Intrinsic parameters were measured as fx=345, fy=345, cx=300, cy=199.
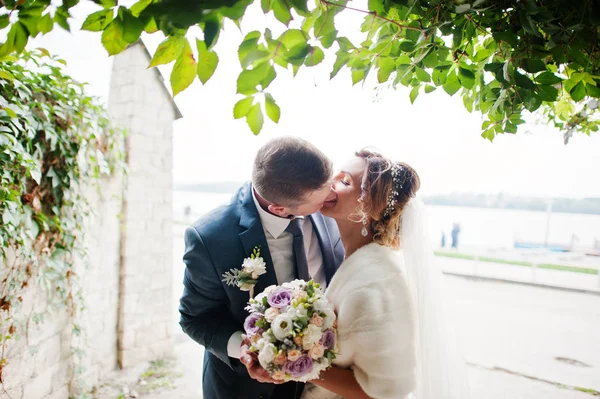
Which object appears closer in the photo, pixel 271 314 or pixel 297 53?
pixel 297 53

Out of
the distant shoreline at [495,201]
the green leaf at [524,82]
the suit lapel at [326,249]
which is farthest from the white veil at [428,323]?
the distant shoreline at [495,201]

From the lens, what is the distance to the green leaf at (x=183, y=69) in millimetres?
657

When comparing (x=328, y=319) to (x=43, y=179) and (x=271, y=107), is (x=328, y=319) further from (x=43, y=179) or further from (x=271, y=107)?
(x=43, y=179)

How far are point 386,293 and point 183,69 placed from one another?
1.16m

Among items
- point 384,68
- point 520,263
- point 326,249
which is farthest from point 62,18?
point 520,263

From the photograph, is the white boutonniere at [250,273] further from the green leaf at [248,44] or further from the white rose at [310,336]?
the green leaf at [248,44]

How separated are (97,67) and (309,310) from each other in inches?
128

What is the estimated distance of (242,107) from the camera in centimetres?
72

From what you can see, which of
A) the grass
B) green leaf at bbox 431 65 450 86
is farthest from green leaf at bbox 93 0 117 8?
the grass

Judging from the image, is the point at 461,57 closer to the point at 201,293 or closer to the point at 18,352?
the point at 201,293

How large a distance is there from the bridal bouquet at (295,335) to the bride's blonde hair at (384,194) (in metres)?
0.47

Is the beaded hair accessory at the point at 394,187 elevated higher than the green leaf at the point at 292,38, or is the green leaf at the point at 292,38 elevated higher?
the green leaf at the point at 292,38

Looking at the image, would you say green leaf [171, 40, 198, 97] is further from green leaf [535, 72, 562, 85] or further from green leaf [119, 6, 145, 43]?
green leaf [535, 72, 562, 85]

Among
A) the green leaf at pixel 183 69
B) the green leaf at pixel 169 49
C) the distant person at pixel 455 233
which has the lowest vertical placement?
the distant person at pixel 455 233
